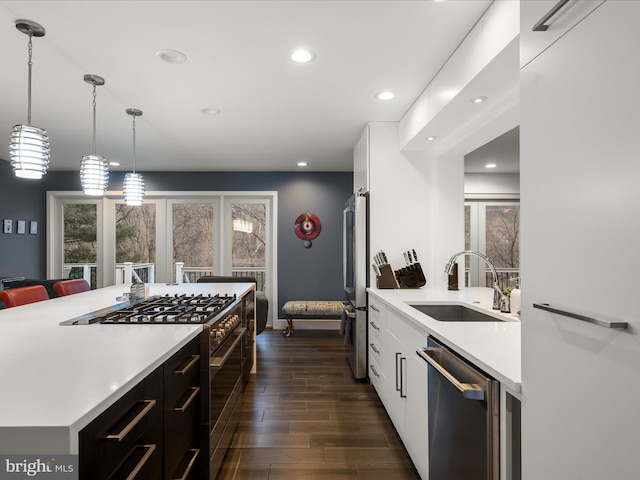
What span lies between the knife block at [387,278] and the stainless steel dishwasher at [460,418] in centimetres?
158

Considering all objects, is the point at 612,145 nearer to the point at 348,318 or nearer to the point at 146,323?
the point at 146,323

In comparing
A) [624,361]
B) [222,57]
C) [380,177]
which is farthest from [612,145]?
[380,177]

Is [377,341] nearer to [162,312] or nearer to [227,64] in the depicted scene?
[162,312]

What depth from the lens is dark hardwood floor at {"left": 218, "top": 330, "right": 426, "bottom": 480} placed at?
2.12 m

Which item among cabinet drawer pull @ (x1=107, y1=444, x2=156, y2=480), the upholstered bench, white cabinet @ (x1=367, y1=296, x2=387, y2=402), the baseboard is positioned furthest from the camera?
the baseboard

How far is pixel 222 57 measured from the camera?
2.34 metres

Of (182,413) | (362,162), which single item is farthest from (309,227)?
(182,413)

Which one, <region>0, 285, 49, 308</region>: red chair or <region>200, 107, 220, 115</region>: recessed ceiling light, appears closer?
<region>0, 285, 49, 308</region>: red chair

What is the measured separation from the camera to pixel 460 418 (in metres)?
1.36

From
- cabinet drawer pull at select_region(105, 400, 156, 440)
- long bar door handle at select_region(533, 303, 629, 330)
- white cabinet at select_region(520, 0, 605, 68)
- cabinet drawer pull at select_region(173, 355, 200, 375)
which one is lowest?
cabinet drawer pull at select_region(173, 355, 200, 375)

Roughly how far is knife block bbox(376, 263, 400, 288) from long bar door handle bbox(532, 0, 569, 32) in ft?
8.27

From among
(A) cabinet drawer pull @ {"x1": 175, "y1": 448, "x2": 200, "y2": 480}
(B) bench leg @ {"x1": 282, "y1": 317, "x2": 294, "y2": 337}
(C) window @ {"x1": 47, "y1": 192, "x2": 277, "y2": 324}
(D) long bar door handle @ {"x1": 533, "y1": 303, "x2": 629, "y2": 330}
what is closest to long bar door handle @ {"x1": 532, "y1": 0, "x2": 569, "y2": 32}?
(D) long bar door handle @ {"x1": 533, "y1": 303, "x2": 629, "y2": 330}

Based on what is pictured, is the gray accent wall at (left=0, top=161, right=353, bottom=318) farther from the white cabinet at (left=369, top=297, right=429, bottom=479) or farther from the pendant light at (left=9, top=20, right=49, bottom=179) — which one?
the pendant light at (left=9, top=20, right=49, bottom=179)

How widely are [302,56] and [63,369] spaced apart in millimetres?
2077
